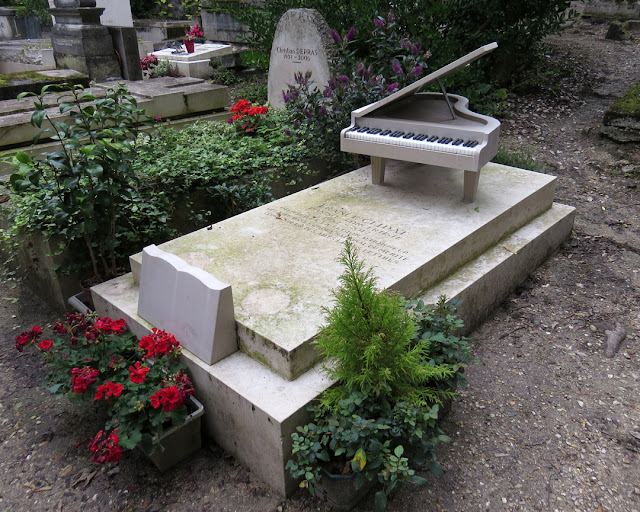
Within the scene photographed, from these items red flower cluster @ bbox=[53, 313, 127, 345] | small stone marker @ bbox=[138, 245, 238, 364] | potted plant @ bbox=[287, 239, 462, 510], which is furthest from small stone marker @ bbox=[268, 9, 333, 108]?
potted plant @ bbox=[287, 239, 462, 510]

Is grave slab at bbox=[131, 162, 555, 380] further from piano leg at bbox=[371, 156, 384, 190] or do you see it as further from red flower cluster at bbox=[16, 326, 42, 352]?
red flower cluster at bbox=[16, 326, 42, 352]

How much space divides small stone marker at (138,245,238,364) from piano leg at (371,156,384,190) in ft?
7.32

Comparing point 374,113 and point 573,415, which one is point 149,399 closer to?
point 573,415

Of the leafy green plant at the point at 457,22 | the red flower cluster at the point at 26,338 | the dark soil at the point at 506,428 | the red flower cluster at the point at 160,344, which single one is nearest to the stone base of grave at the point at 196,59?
the leafy green plant at the point at 457,22

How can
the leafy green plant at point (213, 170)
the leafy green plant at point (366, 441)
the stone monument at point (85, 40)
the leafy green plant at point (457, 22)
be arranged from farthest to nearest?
the stone monument at point (85, 40), the leafy green plant at point (457, 22), the leafy green plant at point (213, 170), the leafy green plant at point (366, 441)

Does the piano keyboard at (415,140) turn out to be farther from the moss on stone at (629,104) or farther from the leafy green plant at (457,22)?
the moss on stone at (629,104)

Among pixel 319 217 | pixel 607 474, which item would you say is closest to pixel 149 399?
pixel 319 217

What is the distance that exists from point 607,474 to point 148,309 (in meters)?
2.70

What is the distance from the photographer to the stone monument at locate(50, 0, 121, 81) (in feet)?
25.7

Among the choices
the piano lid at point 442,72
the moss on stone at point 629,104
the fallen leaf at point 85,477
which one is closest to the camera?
Answer: the fallen leaf at point 85,477

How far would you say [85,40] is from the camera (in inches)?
307

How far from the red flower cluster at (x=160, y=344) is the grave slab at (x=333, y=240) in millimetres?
358

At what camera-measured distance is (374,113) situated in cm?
470

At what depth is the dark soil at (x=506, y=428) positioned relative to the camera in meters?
2.64
